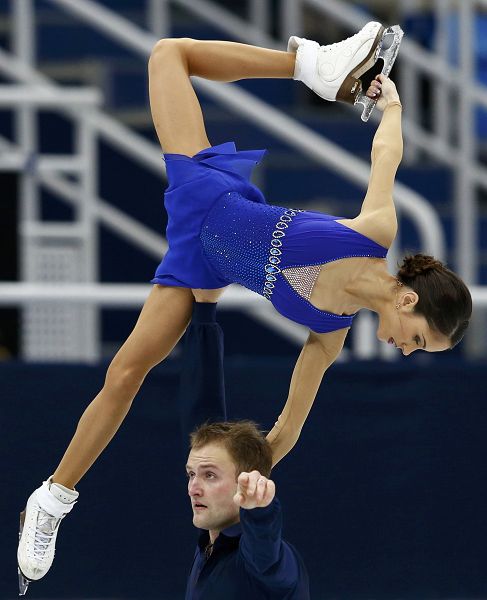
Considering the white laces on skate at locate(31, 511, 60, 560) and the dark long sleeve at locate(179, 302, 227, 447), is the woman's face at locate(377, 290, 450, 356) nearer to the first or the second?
the dark long sleeve at locate(179, 302, 227, 447)

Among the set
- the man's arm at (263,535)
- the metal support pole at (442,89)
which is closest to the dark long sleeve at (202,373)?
the man's arm at (263,535)

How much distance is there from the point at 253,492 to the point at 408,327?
0.97 metres

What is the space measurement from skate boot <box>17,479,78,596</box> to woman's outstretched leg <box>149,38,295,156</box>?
1.07 metres

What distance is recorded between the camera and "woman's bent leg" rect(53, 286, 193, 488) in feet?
14.7

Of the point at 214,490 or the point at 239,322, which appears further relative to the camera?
the point at 239,322

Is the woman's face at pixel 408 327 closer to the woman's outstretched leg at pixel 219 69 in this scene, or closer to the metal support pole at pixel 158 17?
the woman's outstretched leg at pixel 219 69

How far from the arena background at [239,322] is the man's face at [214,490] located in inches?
73.9

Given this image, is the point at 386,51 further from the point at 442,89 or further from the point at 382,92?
the point at 442,89

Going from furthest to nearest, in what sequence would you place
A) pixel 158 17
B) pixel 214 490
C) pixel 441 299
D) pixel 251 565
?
pixel 158 17 < pixel 441 299 < pixel 214 490 < pixel 251 565

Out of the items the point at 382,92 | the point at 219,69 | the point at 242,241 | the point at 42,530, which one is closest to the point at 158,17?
the point at 219,69

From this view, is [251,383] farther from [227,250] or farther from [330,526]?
[227,250]

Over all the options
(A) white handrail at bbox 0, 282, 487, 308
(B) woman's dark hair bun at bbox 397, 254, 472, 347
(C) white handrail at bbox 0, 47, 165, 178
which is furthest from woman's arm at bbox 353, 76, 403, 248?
(C) white handrail at bbox 0, 47, 165, 178

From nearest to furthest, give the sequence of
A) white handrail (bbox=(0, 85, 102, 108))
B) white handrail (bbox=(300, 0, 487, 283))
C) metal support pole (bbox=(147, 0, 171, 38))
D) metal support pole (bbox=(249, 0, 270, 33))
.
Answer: white handrail (bbox=(0, 85, 102, 108)), white handrail (bbox=(300, 0, 487, 283)), metal support pole (bbox=(147, 0, 171, 38)), metal support pole (bbox=(249, 0, 270, 33))

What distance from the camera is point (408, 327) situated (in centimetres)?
420
